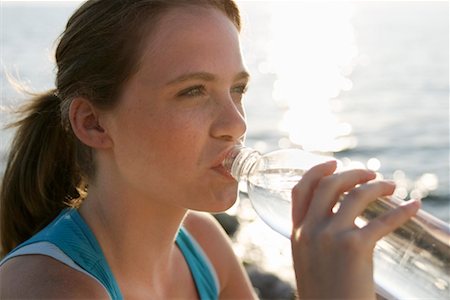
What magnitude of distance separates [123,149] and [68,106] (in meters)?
0.31

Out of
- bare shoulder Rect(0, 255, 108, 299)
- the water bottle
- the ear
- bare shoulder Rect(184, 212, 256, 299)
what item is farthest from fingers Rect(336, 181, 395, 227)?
bare shoulder Rect(184, 212, 256, 299)

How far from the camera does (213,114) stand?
2.55 m

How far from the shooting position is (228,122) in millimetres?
2490

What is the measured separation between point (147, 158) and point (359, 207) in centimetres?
116

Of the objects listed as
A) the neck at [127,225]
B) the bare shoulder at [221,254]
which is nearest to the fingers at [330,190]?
the neck at [127,225]

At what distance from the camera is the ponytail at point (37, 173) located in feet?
10.1

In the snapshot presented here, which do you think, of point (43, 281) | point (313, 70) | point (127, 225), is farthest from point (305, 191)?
point (313, 70)

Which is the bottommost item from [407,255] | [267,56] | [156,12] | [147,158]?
[267,56]

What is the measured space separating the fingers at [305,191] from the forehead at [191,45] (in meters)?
0.91

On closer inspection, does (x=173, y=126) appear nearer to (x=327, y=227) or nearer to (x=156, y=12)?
(x=156, y=12)

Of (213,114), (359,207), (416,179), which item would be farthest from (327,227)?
(416,179)

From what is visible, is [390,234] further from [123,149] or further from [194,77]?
[123,149]

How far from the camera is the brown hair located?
272 centimetres

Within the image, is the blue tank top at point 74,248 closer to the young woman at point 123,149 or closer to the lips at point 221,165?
the young woman at point 123,149
